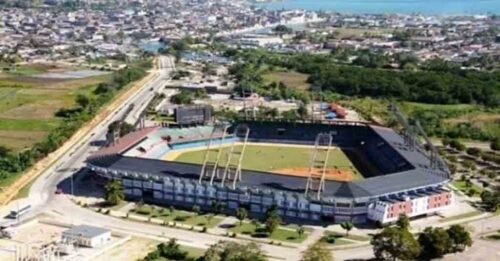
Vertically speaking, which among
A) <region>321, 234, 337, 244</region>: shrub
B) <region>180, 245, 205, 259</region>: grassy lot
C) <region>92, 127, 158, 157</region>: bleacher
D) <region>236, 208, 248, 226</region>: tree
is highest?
<region>92, 127, 158, 157</region>: bleacher

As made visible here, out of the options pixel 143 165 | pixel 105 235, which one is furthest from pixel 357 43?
pixel 105 235

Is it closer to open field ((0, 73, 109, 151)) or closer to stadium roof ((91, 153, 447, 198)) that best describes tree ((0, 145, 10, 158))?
open field ((0, 73, 109, 151))

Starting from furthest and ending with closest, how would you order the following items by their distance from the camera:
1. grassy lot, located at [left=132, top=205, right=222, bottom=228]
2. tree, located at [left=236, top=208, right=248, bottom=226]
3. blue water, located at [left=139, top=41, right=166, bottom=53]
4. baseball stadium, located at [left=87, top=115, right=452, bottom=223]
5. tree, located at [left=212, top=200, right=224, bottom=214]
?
blue water, located at [left=139, top=41, right=166, bottom=53]
tree, located at [left=212, top=200, right=224, bottom=214]
baseball stadium, located at [left=87, top=115, right=452, bottom=223]
grassy lot, located at [left=132, top=205, right=222, bottom=228]
tree, located at [left=236, top=208, right=248, bottom=226]

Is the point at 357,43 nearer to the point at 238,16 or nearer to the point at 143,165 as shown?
the point at 238,16

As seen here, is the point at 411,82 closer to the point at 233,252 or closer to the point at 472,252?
the point at 472,252

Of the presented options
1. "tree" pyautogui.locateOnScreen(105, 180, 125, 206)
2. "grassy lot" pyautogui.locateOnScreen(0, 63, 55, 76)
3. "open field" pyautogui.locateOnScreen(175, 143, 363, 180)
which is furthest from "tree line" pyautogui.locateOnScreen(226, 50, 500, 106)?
"tree" pyautogui.locateOnScreen(105, 180, 125, 206)

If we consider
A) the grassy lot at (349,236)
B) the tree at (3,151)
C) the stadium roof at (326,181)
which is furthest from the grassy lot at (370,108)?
the tree at (3,151)

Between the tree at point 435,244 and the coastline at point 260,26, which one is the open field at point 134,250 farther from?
the coastline at point 260,26
